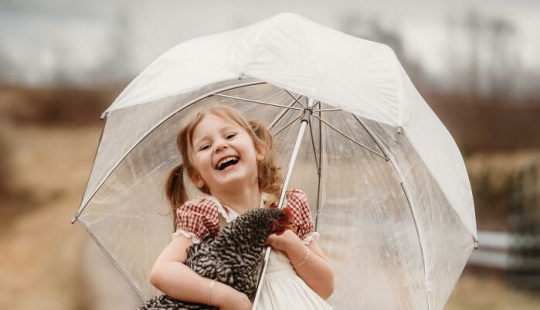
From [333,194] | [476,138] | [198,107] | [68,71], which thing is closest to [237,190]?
[198,107]

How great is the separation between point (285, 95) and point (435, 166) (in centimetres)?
34

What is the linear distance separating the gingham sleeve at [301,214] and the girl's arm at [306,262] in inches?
0.8

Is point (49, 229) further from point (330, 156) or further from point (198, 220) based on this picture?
point (198, 220)

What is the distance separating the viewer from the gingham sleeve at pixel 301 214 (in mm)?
1314

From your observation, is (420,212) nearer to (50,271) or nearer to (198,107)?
(198,107)

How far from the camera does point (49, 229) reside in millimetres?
2973

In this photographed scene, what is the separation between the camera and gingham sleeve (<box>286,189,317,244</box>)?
4.31 ft

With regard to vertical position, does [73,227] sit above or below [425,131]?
below

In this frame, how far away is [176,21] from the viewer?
2971 mm

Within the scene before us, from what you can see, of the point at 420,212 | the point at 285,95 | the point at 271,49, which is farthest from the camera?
the point at 285,95

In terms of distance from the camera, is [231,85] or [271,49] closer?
[271,49]

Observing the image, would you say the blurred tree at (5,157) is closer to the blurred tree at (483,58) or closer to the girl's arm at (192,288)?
the blurred tree at (483,58)

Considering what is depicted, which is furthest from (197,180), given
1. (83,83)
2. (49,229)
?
(49,229)

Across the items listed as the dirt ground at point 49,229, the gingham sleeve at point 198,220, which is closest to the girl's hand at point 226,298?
the gingham sleeve at point 198,220
